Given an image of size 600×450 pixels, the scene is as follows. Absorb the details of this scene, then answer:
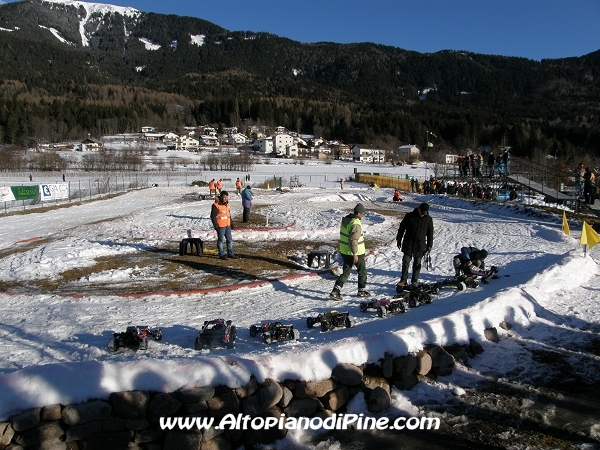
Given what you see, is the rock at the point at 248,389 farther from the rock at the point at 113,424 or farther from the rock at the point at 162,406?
A: the rock at the point at 113,424

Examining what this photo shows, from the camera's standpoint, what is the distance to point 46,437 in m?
4.14

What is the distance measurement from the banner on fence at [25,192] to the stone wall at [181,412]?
32.0 meters

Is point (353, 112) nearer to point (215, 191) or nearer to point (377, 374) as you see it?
point (215, 191)

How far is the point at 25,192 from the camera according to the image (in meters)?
32.3

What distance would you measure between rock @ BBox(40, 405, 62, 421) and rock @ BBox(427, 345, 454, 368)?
4003 mm

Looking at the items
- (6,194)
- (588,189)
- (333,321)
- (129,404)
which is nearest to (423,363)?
(333,321)

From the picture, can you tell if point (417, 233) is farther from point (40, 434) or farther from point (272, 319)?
point (40, 434)

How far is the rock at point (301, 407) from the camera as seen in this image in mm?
4773

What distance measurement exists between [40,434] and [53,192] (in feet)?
116

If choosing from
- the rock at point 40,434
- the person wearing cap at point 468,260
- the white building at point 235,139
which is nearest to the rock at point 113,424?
the rock at point 40,434

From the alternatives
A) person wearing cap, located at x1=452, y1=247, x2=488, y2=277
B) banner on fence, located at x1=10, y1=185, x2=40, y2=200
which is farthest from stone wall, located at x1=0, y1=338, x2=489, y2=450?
banner on fence, located at x1=10, y1=185, x2=40, y2=200

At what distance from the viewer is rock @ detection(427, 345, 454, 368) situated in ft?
18.5

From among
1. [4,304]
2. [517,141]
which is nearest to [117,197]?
[4,304]

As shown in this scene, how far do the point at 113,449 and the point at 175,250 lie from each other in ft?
30.9
